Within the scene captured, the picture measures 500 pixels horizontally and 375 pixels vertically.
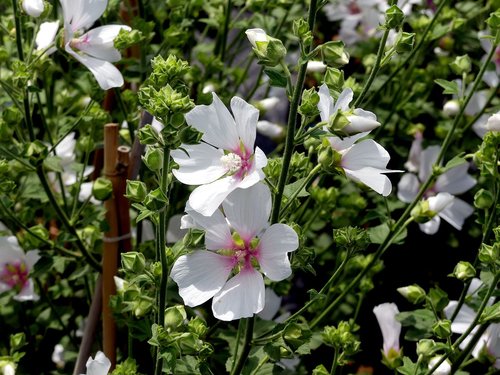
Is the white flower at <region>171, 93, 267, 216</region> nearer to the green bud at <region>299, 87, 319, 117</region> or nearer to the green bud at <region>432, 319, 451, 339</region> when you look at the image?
the green bud at <region>299, 87, 319, 117</region>

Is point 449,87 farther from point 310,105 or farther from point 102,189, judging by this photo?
point 102,189

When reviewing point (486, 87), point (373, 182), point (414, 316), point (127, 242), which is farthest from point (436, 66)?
point (373, 182)

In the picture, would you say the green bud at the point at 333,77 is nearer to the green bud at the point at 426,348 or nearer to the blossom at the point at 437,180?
the green bud at the point at 426,348

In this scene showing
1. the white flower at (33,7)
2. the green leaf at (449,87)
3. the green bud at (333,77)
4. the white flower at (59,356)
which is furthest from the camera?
the white flower at (59,356)

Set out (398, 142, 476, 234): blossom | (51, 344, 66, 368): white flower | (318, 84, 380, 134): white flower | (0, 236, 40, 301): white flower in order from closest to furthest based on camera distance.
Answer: (318, 84, 380, 134): white flower
(0, 236, 40, 301): white flower
(51, 344, 66, 368): white flower
(398, 142, 476, 234): blossom

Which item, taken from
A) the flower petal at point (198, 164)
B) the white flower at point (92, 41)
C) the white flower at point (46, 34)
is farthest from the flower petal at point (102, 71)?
the flower petal at point (198, 164)

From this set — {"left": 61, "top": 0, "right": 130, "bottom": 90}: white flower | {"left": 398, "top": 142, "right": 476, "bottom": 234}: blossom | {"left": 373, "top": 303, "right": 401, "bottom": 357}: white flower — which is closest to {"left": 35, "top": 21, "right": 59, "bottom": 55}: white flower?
{"left": 61, "top": 0, "right": 130, "bottom": 90}: white flower

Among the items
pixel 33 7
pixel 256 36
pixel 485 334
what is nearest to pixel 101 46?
pixel 33 7
